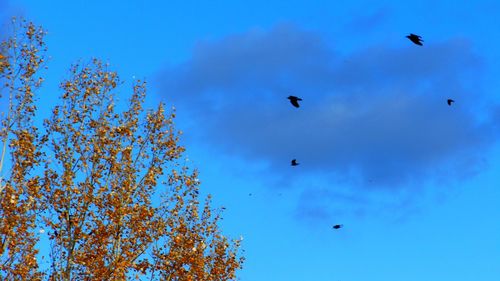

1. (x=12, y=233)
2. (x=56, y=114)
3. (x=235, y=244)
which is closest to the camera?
(x=12, y=233)

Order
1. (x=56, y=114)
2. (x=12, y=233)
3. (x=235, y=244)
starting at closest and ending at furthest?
(x=12, y=233), (x=56, y=114), (x=235, y=244)

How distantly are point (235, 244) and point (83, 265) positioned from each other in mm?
12776

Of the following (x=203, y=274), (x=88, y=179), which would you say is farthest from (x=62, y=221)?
(x=203, y=274)

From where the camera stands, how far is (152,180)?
143ft

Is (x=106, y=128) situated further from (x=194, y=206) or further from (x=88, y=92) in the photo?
(x=194, y=206)

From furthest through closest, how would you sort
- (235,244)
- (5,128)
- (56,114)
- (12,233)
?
(235,244)
(56,114)
(5,128)
(12,233)

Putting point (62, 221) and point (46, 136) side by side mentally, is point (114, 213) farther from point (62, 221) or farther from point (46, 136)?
point (46, 136)

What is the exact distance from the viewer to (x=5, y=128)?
41031 mm

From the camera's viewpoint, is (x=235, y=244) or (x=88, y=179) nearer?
(x=88, y=179)

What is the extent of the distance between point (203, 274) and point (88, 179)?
8486 millimetres

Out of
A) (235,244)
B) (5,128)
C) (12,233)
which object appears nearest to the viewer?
(12,233)

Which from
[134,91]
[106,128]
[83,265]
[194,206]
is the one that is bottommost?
[83,265]

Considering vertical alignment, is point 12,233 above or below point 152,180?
below

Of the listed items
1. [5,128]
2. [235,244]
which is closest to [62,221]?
[5,128]
